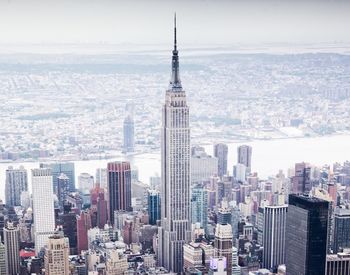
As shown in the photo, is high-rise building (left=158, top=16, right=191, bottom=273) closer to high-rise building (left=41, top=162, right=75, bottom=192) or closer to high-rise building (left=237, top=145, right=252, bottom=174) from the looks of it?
high-rise building (left=237, top=145, right=252, bottom=174)

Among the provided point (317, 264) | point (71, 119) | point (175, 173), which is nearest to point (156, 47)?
point (71, 119)

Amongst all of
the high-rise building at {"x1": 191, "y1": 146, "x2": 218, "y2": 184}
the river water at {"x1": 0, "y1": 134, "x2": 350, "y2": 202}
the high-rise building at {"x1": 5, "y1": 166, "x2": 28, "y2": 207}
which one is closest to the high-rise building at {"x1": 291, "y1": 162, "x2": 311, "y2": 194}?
the river water at {"x1": 0, "y1": 134, "x2": 350, "y2": 202}

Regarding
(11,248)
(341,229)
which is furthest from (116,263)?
(341,229)

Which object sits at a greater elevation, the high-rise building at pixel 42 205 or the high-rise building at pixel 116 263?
the high-rise building at pixel 42 205

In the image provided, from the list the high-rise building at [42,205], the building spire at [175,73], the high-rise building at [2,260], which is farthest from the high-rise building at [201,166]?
the high-rise building at [2,260]

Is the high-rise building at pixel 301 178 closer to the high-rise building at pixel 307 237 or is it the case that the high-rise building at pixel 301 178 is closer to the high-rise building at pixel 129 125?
the high-rise building at pixel 307 237

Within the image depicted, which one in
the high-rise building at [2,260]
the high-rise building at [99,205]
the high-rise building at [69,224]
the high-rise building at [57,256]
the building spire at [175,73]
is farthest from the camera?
the high-rise building at [99,205]
